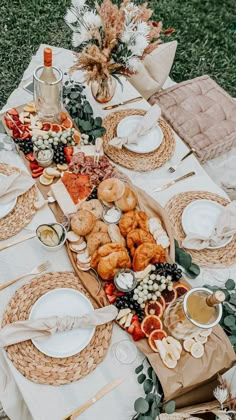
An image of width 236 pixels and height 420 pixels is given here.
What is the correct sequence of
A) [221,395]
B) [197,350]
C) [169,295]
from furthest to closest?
[169,295] → [197,350] → [221,395]

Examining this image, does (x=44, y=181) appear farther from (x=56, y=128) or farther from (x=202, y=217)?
(x=202, y=217)

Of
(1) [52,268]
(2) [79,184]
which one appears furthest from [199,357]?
(2) [79,184]

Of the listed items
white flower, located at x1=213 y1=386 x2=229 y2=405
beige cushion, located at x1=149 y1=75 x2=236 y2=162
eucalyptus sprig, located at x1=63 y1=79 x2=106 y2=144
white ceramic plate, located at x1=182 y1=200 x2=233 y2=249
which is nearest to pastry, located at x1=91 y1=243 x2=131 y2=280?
white ceramic plate, located at x1=182 y1=200 x2=233 y2=249

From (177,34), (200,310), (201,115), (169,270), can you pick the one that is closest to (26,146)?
(169,270)

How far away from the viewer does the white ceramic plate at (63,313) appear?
1.75 meters

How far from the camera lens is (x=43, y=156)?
2225 mm

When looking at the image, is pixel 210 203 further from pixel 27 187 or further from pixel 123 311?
pixel 27 187

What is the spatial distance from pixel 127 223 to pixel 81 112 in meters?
0.74

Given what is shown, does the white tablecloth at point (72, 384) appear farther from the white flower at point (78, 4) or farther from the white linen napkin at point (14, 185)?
the white flower at point (78, 4)

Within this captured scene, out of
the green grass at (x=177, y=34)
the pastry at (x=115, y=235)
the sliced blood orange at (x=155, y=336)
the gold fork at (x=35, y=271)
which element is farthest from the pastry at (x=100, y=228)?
the green grass at (x=177, y=34)

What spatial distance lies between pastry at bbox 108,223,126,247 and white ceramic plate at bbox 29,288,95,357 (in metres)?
0.28

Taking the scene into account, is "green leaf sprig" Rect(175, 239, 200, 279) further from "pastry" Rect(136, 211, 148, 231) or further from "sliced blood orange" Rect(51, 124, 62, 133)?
"sliced blood orange" Rect(51, 124, 62, 133)

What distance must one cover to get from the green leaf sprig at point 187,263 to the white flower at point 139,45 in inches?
36.0

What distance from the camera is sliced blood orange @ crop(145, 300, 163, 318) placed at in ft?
6.17
